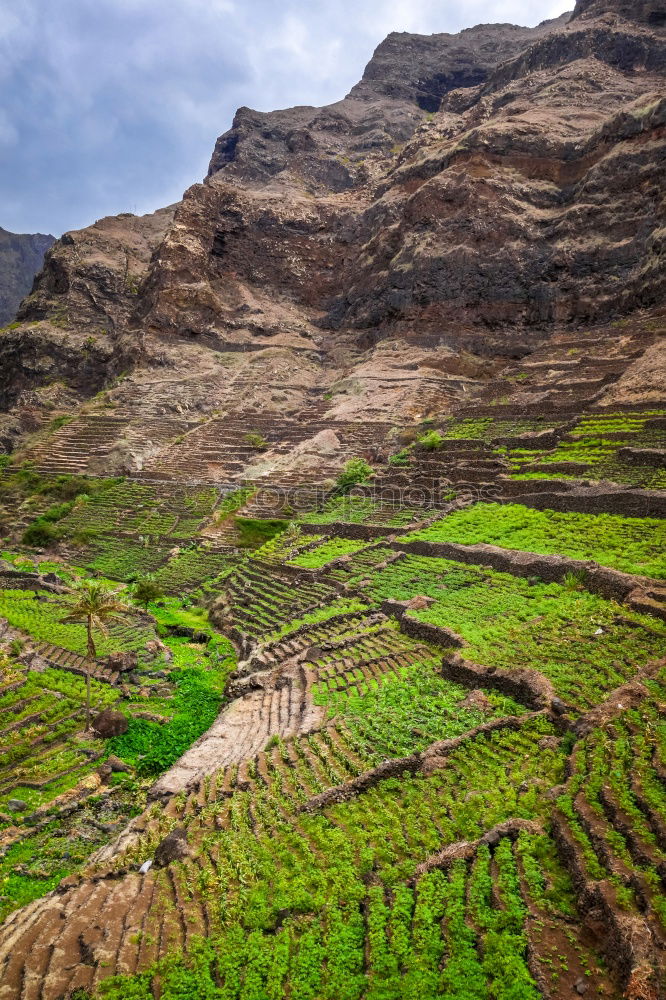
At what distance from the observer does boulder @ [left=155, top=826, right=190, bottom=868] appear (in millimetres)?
8219

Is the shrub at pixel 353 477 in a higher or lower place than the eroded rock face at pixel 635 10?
lower

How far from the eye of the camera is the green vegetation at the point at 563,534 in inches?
610

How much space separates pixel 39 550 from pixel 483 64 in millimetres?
117525

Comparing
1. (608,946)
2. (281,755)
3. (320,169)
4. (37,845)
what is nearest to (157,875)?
(281,755)

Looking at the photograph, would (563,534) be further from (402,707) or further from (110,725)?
Answer: (110,725)

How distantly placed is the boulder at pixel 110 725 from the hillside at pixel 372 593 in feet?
0.19

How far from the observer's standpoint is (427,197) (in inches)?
2197

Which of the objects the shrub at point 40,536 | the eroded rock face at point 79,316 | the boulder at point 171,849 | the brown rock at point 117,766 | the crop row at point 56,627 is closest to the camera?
the boulder at point 171,849

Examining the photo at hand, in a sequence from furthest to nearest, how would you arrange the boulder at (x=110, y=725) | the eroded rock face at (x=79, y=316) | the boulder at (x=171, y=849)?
the eroded rock face at (x=79, y=316), the boulder at (x=110, y=725), the boulder at (x=171, y=849)

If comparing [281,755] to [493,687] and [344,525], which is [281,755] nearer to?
[493,687]

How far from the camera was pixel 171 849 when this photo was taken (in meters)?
8.34

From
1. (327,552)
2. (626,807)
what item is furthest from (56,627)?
(626,807)

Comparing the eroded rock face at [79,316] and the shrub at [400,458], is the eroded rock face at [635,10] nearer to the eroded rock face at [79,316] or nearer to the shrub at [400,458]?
the eroded rock face at [79,316]

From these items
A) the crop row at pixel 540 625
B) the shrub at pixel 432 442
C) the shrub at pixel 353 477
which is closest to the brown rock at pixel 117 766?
the crop row at pixel 540 625
